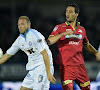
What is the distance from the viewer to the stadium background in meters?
10.7

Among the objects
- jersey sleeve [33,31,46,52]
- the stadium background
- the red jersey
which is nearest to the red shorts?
the red jersey

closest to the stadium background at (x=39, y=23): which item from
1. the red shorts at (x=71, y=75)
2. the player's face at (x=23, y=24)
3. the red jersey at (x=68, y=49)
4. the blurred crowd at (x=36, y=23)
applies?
the blurred crowd at (x=36, y=23)

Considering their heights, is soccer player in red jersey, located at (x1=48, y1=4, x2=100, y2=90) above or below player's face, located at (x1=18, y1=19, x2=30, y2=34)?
below

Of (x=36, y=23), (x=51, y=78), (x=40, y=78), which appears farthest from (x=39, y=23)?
(x=51, y=78)

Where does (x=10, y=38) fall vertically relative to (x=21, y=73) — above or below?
above

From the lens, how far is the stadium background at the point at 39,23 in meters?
10.7

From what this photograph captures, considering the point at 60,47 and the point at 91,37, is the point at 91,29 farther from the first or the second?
the point at 60,47

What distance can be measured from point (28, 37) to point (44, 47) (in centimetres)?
37

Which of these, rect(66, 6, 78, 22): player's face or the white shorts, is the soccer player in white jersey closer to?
the white shorts

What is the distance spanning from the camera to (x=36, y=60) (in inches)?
228

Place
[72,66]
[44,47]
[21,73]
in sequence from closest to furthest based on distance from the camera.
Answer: [44,47] → [72,66] → [21,73]

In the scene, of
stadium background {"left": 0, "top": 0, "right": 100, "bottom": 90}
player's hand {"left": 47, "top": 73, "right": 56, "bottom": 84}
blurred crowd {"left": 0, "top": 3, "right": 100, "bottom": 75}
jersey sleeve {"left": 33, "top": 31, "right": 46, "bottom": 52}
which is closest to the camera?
player's hand {"left": 47, "top": 73, "right": 56, "bottom": 84}

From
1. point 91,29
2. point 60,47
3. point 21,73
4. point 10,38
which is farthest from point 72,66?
point 91,29

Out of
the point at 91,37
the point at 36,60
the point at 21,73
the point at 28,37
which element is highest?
the point at 28,37
